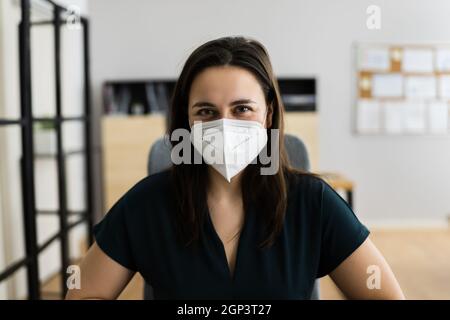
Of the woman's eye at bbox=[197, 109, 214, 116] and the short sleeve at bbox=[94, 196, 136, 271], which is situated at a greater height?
the woman's eye at bbox=[197, 109, 214, 116]

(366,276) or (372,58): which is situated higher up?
(372,58)

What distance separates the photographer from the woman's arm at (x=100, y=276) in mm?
624

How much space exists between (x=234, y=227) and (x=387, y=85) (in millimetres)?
1859

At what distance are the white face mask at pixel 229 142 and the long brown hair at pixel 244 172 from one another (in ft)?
0.13

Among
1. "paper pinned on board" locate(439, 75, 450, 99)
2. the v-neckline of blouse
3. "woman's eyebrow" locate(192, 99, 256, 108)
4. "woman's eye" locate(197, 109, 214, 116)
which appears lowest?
the v-neckline of blouse

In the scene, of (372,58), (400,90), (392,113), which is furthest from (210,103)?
(392,113)

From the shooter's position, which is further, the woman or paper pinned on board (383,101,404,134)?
paper pinned on board (383,101,404,134)

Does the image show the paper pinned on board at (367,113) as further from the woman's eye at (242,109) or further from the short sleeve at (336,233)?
the woman's eye at (242,109)

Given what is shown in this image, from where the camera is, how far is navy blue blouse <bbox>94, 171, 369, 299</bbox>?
24.0 inches

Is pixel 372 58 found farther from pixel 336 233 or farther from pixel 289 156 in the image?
pixel 336 233

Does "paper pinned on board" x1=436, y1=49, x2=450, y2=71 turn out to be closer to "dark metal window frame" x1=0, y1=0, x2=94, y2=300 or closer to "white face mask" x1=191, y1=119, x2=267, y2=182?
"white face mask" x1=191, y1=119, x2=267, y2=182

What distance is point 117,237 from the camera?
0.64 meters

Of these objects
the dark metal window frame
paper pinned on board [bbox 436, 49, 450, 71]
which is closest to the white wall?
paper pinned on board [bbox 436, 49, 450, 71]

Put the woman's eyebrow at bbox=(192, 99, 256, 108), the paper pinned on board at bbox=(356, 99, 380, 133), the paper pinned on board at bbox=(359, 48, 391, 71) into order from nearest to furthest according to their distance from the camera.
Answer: the woman's eyebrow at bbox=(192, 99, 256, 108), the paper pinned on board at bbox=(359, 48, 391, 71), the paper pinned on board at bbox=(356, 99, 380, 133)
